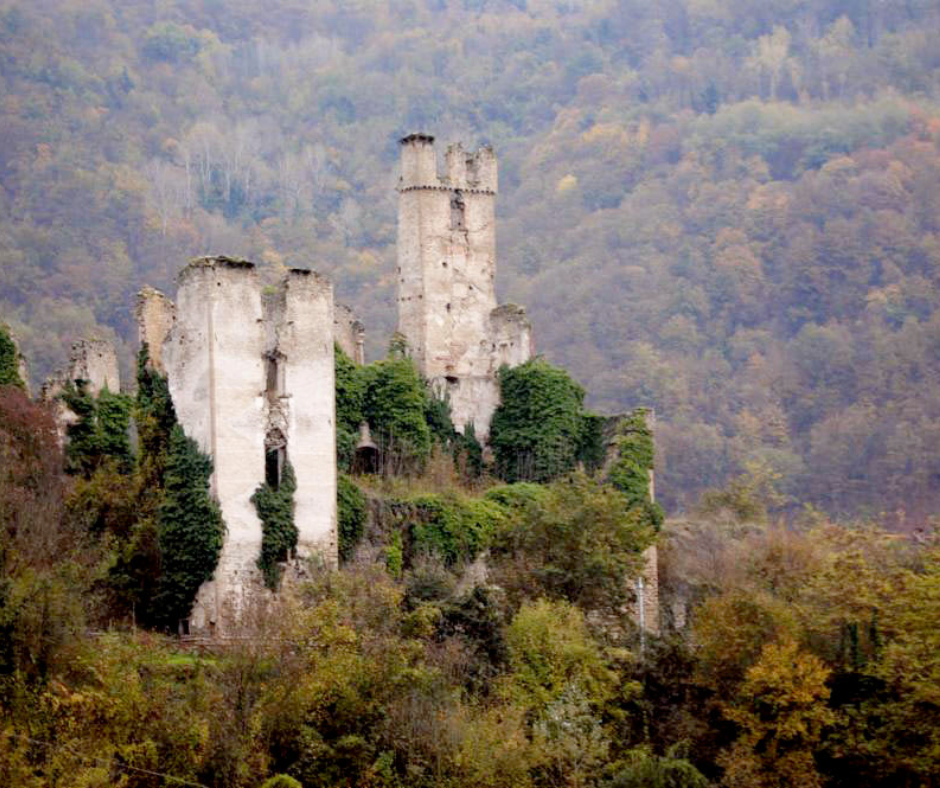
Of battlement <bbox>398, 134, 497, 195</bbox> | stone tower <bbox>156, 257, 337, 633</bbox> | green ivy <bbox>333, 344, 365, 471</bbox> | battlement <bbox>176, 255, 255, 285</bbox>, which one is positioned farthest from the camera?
battlement <bbox>398, 134, 497, 195</bbox>

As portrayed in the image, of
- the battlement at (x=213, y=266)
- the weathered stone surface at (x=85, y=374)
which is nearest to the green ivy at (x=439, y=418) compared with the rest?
the weathered stone surface at (x=85, y=374)

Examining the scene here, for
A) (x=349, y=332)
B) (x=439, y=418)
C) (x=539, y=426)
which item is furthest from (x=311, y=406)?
(x=539, y=426)

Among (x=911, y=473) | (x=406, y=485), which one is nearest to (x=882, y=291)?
(x=911, y=473)

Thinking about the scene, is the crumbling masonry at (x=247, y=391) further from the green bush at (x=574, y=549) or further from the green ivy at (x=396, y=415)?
the green ivy at (x=396, y=415)

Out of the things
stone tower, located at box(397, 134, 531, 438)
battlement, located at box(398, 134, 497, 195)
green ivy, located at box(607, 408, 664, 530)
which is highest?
battlement, located at box(398, 134, 497, 195)

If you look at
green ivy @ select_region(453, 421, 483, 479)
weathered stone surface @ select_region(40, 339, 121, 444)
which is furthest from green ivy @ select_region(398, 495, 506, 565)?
weathered stone surface @ select_region(40, 339, 121, 444)

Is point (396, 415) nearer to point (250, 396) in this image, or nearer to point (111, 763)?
point (250, 396)

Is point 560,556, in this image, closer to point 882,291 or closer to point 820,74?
point 882,291

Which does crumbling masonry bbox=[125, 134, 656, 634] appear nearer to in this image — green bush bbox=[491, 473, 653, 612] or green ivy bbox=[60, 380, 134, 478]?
green ivy bbox=[60, 380, 134, 478]
